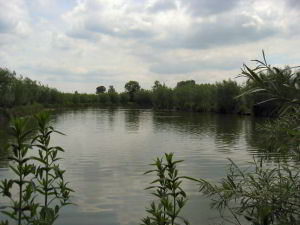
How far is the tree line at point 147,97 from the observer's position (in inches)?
2295

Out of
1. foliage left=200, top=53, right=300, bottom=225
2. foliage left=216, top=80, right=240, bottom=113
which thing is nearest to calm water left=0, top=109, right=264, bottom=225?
foliage left=200, top=53, right=300, bottom=225

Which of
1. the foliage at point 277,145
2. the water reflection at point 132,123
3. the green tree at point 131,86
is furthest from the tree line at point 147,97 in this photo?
the foliage at point 277,145

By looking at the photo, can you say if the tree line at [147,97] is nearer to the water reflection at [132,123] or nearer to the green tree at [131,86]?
the green tree at [131,86]

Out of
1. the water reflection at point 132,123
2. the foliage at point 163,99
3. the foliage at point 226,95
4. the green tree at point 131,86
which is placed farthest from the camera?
the green tree at point 131,86

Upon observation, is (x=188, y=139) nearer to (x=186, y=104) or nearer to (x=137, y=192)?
(x=137, y=192)

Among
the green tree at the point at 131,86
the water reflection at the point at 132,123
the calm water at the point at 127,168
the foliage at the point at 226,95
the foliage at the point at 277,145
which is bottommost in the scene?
the calm water at the point at 127,168

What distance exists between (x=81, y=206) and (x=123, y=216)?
191cm

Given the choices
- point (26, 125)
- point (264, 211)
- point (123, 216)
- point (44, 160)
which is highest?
point (26, 125)

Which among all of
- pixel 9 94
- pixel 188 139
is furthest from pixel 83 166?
pixel 9 94

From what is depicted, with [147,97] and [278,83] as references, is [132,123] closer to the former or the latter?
[278,83]

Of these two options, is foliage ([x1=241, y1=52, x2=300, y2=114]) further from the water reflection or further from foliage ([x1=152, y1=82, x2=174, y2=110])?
foliage ([x1=152, y1=82, x2=174, y2=110])

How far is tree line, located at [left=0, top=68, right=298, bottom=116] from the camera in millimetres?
58281

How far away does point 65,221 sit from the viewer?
10562mm

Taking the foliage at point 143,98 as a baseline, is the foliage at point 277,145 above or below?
below
